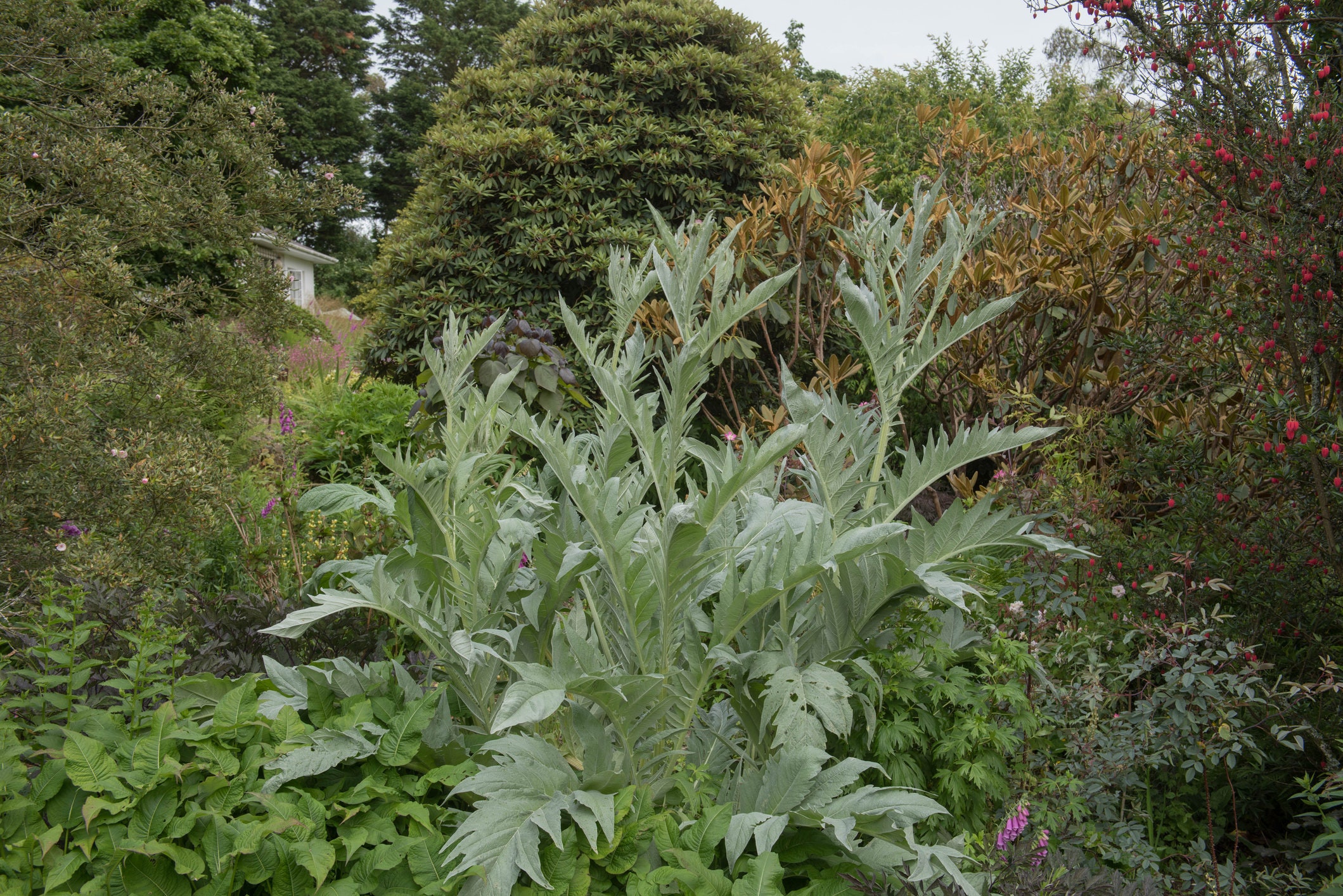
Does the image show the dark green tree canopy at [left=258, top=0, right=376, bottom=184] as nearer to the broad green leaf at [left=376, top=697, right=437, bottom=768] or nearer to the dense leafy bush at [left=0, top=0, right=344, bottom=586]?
the dense leafy bush at [left=0, top=0, right=344, bottom=586]

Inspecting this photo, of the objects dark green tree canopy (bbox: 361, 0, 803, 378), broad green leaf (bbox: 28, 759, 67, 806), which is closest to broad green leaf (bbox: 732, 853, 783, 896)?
broad green leaf (bbox: 28, 759, 67, 806)

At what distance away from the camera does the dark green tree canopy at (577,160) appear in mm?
6840

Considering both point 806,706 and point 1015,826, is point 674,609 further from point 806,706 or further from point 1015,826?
point 1015,826

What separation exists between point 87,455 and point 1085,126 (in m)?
5.54

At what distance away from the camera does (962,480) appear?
452cm

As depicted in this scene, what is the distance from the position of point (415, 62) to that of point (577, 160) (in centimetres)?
3387

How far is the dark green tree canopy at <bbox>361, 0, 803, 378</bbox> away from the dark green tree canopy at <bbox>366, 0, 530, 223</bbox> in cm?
2787

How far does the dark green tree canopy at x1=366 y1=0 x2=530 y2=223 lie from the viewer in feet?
112

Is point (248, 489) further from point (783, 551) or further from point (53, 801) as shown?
point (783, 551)

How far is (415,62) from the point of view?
119 feet

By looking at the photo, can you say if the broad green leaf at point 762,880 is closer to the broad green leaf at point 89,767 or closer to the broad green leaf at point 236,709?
the broad green leaf at point 236,709

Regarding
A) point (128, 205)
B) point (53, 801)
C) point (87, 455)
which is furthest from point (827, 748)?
point (128, 205)

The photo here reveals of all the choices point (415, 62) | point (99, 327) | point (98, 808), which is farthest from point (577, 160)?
point (415, 62)

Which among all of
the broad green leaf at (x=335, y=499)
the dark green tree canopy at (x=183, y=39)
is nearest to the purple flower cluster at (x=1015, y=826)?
the broad green leaf at (x=335, y=499)
